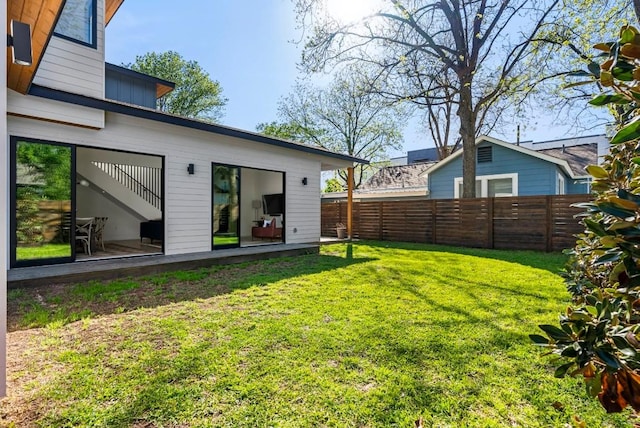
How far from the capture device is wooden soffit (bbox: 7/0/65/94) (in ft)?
10.8

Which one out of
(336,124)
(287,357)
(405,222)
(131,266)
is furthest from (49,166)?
(336,124)

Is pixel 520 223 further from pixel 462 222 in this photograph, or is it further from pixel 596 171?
pixel 596 171

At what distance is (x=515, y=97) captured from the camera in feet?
40.7

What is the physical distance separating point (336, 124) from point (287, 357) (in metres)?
22.8

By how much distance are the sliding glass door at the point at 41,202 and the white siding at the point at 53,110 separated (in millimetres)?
485

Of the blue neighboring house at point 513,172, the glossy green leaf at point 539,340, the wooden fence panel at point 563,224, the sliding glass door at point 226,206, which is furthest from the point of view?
the blue neighboring house at point 513,172

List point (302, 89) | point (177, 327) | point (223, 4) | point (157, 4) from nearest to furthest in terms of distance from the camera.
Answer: point (177, 327) < point (157, 4) < point (223, 4) < point (302, 89)

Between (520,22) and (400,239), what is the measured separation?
332 inches

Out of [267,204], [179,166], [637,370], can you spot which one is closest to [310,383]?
[637,370]

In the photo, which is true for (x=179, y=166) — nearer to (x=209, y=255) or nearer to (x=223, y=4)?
(x=209, y=255)

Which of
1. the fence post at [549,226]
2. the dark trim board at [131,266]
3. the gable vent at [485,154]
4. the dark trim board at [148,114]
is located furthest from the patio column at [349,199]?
the gable vent at [485,154]

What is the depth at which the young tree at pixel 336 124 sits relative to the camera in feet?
77.4

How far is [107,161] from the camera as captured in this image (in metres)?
10.3

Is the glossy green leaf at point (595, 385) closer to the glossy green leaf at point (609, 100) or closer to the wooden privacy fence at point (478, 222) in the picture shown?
the glossy green leaf at point (609, 100)
